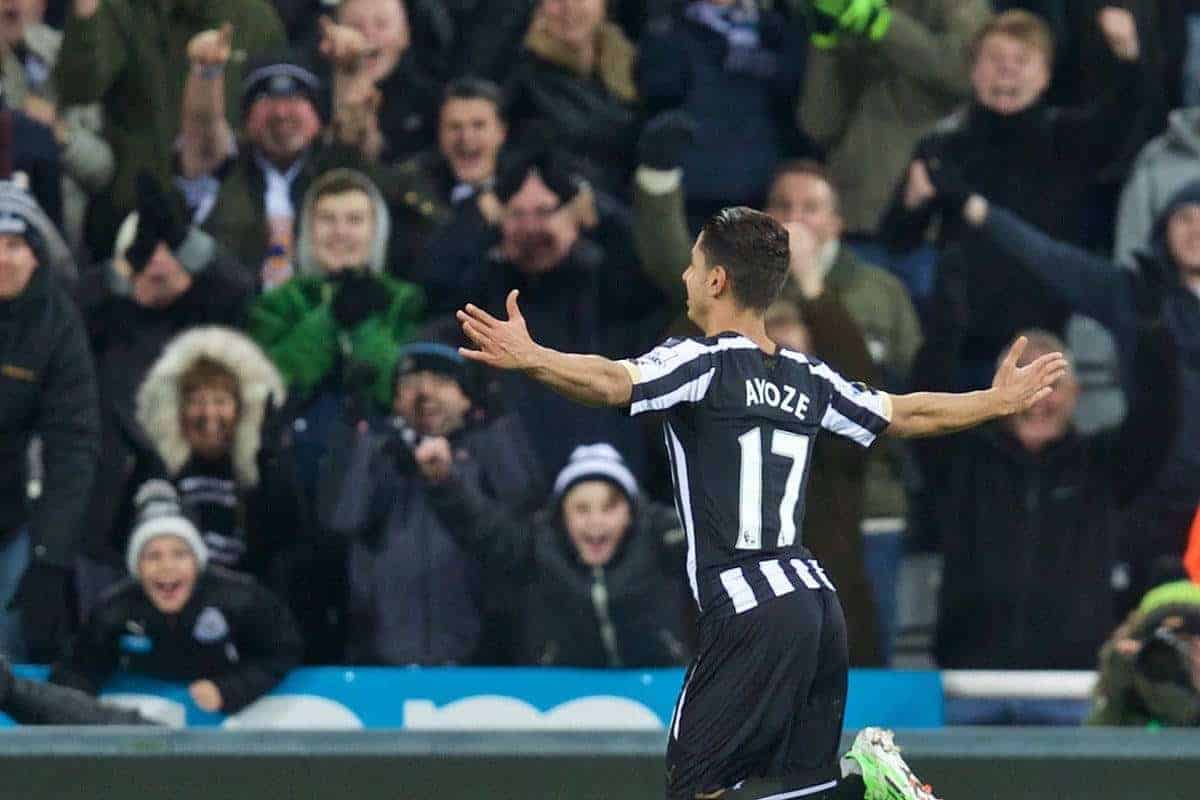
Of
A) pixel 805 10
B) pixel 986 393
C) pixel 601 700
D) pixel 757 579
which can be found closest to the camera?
pixel 757 579

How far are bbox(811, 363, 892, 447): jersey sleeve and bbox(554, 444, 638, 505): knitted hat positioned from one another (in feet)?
9.21

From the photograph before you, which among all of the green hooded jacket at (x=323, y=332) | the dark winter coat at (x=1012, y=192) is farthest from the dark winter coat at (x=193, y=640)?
the dark winter coat at (x=1012, y=192)

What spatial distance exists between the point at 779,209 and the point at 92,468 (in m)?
2.64

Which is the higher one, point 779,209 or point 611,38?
point 611,38

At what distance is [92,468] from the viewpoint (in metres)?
8.34

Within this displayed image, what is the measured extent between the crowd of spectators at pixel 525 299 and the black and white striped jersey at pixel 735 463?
2928 mm

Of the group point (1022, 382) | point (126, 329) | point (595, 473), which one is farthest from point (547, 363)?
point (126, 329)

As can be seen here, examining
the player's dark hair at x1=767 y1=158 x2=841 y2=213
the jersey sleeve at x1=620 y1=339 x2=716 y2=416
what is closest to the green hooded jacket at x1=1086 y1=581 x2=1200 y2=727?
the player's dark hair at x1=767 y1=158 x2=841 y2=213

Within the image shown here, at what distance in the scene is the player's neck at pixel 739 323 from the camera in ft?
17.1

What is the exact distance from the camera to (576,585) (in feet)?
26.6

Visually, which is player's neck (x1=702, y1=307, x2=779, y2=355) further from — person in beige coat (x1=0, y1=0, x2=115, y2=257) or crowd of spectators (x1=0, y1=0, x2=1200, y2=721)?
person in beige coat (x1=0, y1=0, x2=115, y2=257)

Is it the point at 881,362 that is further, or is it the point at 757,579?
the point at 881,362

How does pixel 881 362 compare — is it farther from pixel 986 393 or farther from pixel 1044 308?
pixel 986 393

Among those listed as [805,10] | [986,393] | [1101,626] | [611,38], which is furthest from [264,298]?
[986,393]
